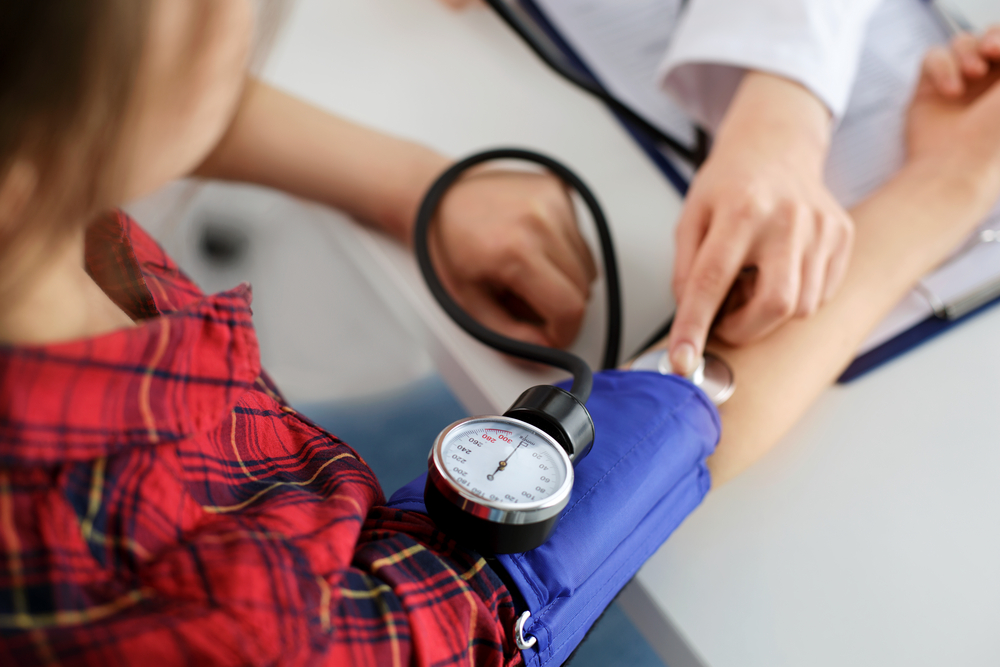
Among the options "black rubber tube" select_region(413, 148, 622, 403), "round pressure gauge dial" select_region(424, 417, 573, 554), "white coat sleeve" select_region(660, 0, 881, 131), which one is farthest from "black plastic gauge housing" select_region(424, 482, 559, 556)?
"white coat sleeve" select_region(660, 0, 881, 131)

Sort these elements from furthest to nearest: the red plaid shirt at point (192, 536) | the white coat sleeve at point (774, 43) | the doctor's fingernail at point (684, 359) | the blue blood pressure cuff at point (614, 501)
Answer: the white coat sleeve at point (774, 43) < the doctor's fingernail at point (684, 359) < the blue blood pressure cuff at point (614, 501) < the red plaid shirt at point (192, 536)

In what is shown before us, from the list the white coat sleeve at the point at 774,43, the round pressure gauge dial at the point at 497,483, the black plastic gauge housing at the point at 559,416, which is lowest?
the round pressure gauge dial at the point at 497,483

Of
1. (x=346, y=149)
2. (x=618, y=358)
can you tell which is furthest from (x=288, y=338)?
(x=618, y=358)

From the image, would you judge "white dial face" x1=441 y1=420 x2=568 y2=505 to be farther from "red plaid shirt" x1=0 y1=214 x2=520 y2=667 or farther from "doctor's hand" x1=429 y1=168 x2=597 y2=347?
"doctor's hand" x1=429 y1=168 x2=597 y2=347

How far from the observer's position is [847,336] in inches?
19.9

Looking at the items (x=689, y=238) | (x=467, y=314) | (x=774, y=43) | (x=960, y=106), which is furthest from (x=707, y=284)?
(x=960, y=106)

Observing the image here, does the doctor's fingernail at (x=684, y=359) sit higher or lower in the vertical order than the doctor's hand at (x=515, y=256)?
higher

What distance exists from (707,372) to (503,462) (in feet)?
0.70

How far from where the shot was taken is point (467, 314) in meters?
0.49

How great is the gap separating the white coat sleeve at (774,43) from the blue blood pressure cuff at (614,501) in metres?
0.33

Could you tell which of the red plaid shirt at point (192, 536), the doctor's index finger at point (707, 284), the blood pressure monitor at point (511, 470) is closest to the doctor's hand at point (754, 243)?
the doctor's index finger at point (707, 284)

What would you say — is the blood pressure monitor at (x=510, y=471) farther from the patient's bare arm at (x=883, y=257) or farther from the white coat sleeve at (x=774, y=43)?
the white coat sleeve at (x=774, y=43)

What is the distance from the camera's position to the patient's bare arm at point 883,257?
469 millimetres

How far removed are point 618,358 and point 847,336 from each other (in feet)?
0.55
